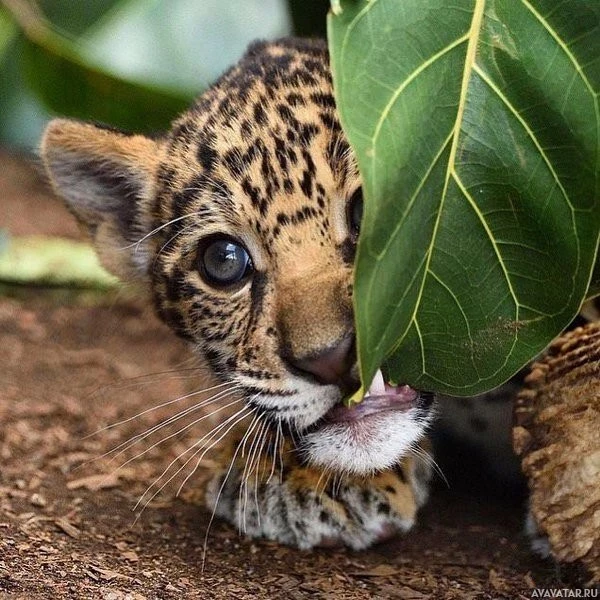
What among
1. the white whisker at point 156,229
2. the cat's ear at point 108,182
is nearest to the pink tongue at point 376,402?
the white whisker at point 156,229

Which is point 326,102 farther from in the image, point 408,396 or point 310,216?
point 408,396

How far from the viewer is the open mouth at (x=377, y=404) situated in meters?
2.46

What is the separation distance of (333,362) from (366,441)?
0.34 metres

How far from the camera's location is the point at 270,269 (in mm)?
2648

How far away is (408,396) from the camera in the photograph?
252 cm

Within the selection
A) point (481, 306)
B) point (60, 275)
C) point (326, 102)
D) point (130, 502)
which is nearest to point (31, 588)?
point (130, 502)

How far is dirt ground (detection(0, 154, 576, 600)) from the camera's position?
2484 millimetres

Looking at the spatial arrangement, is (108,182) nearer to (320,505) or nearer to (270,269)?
(270,269)

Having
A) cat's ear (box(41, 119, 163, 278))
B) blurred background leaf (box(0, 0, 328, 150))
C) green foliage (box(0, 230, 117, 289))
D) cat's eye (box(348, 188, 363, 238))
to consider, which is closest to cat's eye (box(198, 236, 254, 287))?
cat's eye (box(348, 188, 363, 238))

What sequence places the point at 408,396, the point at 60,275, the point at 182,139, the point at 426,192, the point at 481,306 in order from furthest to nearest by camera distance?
the point at 60,275
the point at 182,139
the point at 408,396
the point at 481,306
the point at 426,192

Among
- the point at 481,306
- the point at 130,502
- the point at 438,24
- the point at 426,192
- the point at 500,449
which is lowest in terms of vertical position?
the point at 500,449

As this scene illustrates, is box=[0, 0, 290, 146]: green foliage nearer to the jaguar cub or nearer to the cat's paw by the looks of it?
the jaguar cub

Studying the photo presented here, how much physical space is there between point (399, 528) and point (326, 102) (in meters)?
1.32

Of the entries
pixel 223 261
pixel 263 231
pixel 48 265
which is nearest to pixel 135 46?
pixel 48 265
